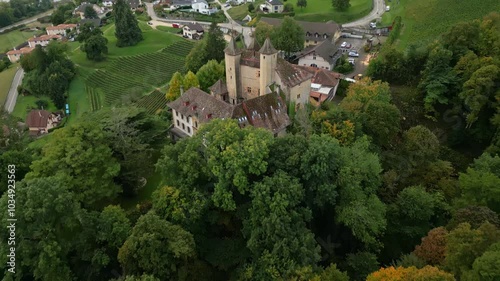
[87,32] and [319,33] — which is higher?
[319,33]

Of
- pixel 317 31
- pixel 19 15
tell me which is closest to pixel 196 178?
pixel 317 31

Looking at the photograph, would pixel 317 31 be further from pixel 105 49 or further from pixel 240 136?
pixel 240 136

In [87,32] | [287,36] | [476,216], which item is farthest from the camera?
[87,32]

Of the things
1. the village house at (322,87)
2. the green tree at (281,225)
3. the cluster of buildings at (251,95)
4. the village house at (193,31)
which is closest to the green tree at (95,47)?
the village house at (193,31)

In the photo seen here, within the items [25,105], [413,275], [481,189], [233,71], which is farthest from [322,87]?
[25,105]

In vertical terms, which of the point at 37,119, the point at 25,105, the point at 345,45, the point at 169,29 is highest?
the point at 345,45

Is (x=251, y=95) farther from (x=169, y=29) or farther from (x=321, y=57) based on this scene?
(x=169, y=29)
